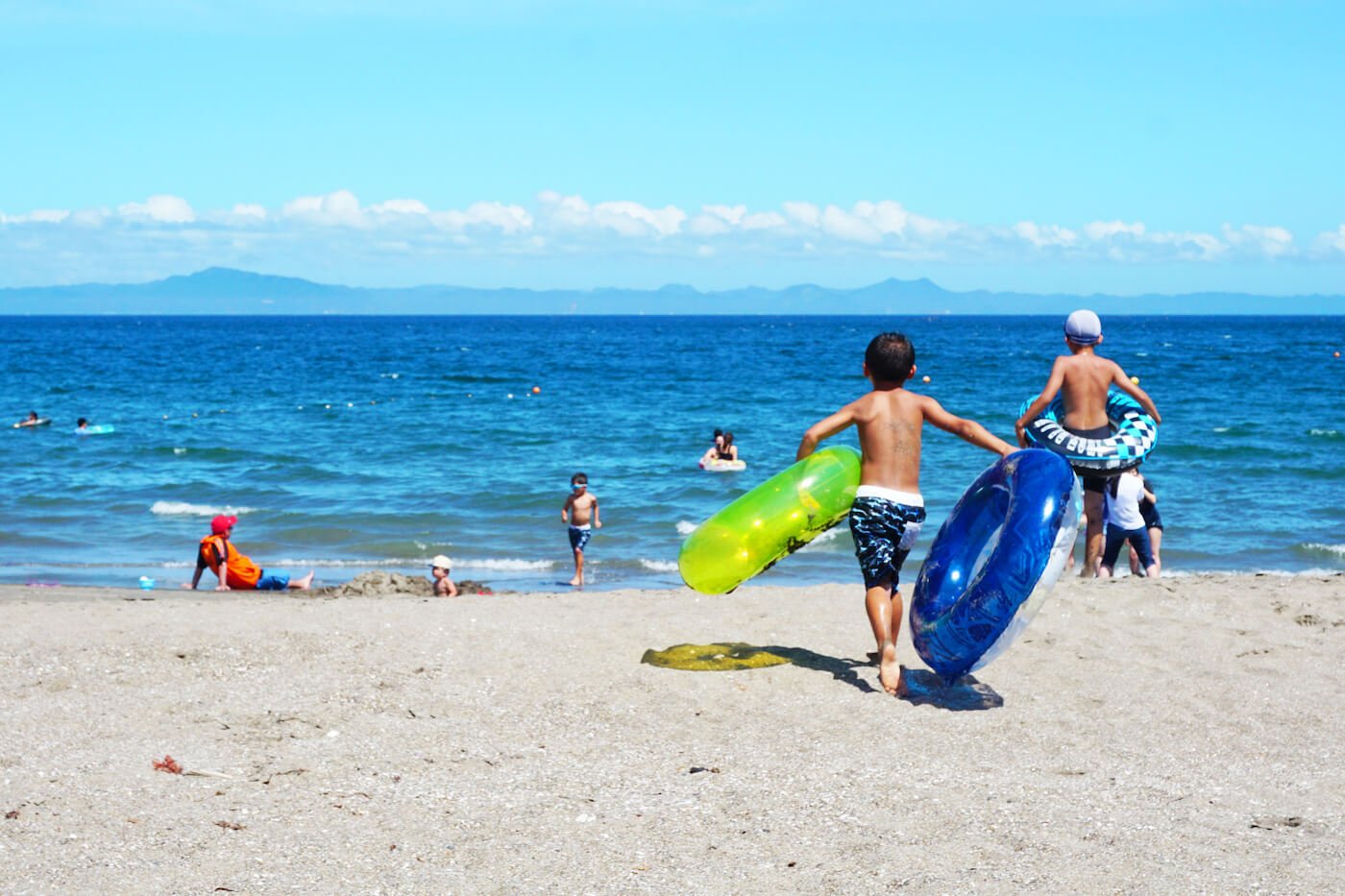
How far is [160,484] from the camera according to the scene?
18.3 meters

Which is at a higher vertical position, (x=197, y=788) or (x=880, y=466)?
(x=880, y=466)

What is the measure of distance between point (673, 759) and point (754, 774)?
Answer: 1.22 feet

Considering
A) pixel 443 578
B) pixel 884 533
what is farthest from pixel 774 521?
pixel 443 578

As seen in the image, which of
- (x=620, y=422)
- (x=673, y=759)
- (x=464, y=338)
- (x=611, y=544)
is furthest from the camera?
(x=464, y=338)

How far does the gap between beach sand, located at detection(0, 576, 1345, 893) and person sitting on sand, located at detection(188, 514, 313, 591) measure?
3368mm

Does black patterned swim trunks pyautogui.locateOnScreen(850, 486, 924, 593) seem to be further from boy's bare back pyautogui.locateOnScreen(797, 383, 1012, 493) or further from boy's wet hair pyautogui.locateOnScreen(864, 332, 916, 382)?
boy's wet hair pyautogui.locateOnScreen(864, 332, 916, 382)

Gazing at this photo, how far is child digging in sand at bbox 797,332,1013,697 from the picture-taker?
18.2 feet

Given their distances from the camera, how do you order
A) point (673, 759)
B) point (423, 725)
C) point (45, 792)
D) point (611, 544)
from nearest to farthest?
point (45, 792) < point (673, 759) < point (423, 725) < point (611, 544)

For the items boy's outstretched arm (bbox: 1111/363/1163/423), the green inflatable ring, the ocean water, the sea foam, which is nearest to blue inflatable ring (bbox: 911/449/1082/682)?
the green inflatable ring

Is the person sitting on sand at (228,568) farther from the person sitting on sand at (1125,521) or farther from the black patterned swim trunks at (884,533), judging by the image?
the black patterned swim trunks at (884,533)

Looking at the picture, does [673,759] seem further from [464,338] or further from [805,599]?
[464,338]

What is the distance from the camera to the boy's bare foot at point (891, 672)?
18.6 ft

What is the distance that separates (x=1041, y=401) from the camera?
24.3 ft

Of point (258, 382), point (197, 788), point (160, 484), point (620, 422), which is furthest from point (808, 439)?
point (258, 382)
